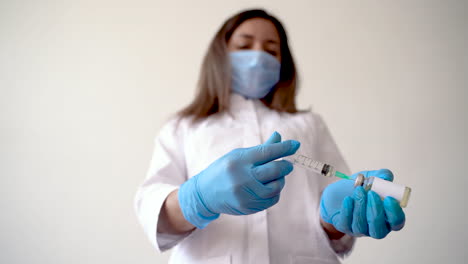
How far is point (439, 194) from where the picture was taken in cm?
115

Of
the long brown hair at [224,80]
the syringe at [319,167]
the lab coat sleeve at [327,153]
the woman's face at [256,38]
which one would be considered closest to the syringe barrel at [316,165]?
the syringe at [319,167]

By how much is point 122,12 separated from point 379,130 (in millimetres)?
1361

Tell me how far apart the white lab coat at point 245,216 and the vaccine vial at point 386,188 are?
214 millimetres

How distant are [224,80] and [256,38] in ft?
0.62

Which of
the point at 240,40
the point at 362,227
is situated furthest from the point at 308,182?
the point at 240,40

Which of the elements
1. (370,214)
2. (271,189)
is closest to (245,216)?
(271,189)

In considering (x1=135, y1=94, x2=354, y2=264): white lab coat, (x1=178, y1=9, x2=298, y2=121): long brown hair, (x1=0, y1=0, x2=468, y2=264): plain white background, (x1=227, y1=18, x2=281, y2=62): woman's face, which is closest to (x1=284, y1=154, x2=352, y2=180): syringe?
(x1=135, y1=94, x2=354, y2=264): white lab coat

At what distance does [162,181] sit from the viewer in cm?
75

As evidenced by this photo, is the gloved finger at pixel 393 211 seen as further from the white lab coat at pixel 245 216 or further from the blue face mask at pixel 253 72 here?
the blue face mask at pixel 253 72

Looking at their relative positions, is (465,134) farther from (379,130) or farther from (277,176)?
(277,176)

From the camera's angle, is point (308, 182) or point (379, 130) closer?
point (308, 182)

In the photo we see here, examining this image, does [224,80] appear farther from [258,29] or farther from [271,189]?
[271,189]

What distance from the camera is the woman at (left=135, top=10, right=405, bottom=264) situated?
0.54 m

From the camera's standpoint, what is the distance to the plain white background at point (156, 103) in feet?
3.63
